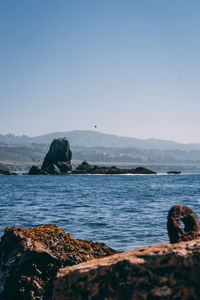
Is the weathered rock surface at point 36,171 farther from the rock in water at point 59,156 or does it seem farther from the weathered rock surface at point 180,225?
the weathered rock surface at point 180,225

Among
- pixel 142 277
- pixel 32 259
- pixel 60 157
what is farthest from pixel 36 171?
pixel 142 277

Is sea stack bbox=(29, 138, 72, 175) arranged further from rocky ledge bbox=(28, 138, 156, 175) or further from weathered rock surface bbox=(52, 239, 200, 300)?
weathered rock surface bbox=(52, 239, 200, 300)

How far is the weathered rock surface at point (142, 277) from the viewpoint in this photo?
12.0 feet

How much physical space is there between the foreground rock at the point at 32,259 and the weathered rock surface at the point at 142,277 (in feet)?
5.99

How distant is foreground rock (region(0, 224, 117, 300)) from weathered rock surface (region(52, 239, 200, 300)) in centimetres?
183

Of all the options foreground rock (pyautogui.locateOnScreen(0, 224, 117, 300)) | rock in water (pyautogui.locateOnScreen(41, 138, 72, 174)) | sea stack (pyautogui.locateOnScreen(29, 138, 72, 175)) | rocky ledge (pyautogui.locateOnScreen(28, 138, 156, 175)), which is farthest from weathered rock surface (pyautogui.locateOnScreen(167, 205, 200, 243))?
rock in water (pyautogui.locateOnScreen(41, 138, 72, 174))

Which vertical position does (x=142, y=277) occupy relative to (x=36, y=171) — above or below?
above

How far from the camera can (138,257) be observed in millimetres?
4004

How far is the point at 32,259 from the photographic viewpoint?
6.05 meters

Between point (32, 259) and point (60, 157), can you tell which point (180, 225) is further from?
point (60, 157)

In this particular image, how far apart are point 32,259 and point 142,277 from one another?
9.31 feet

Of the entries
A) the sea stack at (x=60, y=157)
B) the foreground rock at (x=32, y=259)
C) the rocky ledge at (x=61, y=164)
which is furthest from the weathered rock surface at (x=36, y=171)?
the foreground rock at (x=32, y=259)

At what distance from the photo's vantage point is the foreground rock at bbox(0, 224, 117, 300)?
5.84 m

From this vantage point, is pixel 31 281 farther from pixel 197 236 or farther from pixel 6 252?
pixel 197 236
